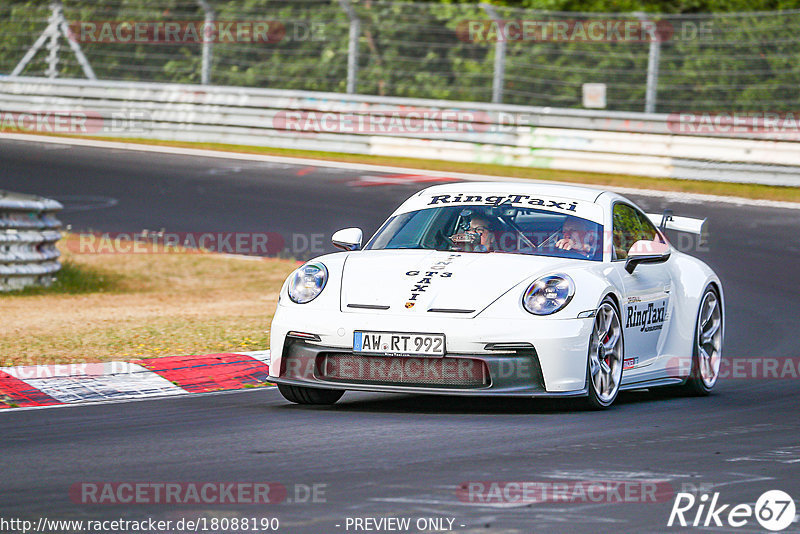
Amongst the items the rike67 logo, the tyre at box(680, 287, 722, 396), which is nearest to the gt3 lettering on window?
the tyre at box(680, 287, 722, 396)

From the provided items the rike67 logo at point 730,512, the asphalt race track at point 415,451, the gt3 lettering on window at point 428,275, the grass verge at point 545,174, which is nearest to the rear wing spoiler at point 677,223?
the asphalt race track at point 415,451

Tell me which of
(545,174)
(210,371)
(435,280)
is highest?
(435,280)

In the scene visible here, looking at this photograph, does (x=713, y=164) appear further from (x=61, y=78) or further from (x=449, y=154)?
(x=61, y=78)

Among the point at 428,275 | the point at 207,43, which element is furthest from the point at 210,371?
the point at 207,43

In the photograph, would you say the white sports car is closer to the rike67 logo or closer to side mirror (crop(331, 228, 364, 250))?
side mirror (crop(331, 228, 364, 250))

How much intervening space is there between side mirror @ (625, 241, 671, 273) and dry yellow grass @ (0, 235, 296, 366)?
2.84 metres

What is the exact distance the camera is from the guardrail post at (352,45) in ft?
75.4

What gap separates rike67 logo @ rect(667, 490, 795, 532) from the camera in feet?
15.4

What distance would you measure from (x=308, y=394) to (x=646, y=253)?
2049 millimetres

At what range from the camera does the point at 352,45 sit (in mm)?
23188

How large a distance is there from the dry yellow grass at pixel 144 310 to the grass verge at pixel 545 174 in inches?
265

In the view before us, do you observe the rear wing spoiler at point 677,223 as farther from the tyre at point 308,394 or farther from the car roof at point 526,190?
→ the tyre at point 308,394

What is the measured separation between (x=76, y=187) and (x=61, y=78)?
6.58 metres

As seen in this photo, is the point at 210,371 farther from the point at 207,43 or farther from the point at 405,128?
the point at 207,43
